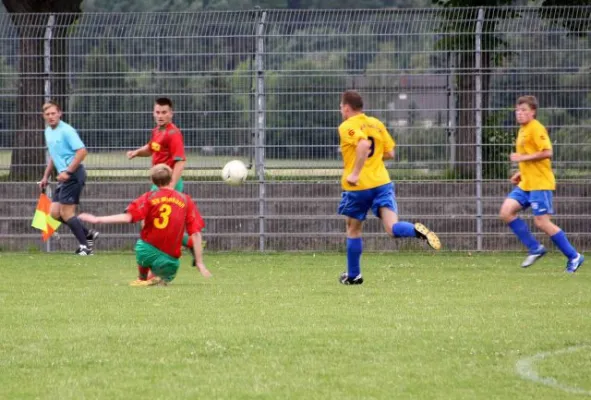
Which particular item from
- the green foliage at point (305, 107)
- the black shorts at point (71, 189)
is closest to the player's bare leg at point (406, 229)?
the black shorts at point (71, 189)

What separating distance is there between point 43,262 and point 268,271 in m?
3.26

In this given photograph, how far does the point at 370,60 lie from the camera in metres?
18.8

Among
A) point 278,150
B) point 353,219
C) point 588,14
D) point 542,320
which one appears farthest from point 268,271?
point 588,14

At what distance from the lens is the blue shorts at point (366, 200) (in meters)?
12.3

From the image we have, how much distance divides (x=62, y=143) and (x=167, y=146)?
3.16 metres

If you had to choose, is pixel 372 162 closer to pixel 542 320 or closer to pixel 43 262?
pixel 542 320

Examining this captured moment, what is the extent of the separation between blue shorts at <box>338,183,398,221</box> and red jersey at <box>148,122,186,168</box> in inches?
96.7

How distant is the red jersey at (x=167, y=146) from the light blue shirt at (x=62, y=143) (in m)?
2.87

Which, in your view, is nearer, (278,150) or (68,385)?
(68,385)

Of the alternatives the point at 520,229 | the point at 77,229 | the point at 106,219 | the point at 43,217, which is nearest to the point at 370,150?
the point at 106,219

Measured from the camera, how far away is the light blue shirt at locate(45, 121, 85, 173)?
55.3 feet

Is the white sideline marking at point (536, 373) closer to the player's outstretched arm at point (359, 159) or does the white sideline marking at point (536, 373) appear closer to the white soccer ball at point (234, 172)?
the player's outstretched arm at point (359, 159)

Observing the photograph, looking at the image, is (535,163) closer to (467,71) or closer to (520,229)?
(520,229)

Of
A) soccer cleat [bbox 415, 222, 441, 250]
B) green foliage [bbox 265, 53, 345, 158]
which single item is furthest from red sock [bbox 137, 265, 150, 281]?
green foliage [bbox 265, 53, 345, 158]
